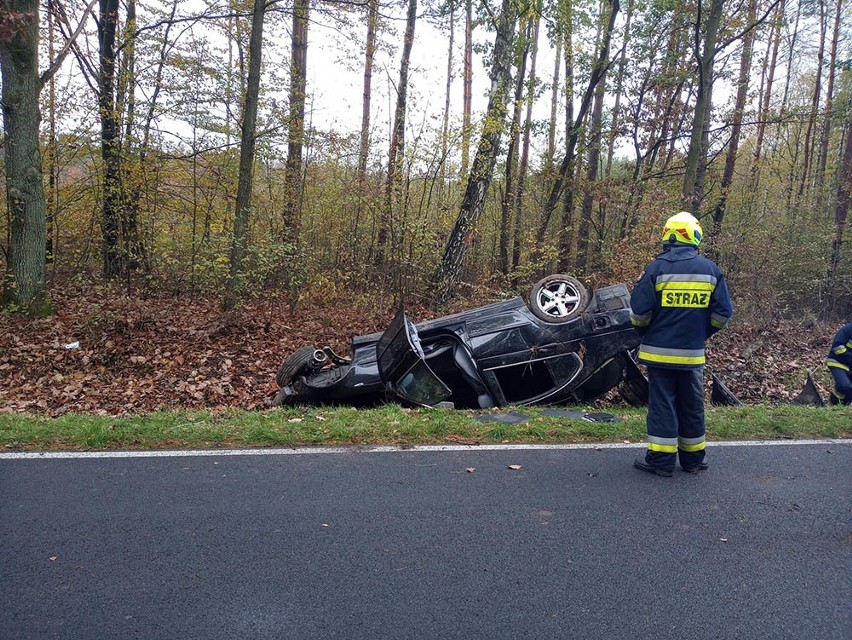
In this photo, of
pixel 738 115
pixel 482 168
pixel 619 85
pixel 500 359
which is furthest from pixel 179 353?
pixel 738 115

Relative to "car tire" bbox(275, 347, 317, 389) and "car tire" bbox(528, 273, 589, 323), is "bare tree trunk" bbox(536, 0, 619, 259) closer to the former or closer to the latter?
"car tire" bbox(528, 273, 589, 323)

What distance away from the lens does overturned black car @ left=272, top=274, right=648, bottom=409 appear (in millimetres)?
6496

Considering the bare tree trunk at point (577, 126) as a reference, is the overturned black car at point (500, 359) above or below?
below

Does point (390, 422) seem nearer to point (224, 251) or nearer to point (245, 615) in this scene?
point (245, 615)

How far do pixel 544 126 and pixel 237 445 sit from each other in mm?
14477

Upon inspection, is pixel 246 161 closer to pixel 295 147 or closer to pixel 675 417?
pixel 295 147

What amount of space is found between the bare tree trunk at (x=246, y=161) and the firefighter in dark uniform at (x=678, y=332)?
854 cm

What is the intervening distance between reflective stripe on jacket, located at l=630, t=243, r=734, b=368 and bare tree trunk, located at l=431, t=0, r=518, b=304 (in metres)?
8.46

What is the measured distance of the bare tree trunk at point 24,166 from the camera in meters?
9.69

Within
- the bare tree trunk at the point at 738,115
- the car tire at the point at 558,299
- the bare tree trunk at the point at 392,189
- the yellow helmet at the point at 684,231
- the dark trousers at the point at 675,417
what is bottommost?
the dark trousers at the point at 675,417

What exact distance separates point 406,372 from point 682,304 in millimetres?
3045

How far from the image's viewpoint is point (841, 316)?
17.6 m

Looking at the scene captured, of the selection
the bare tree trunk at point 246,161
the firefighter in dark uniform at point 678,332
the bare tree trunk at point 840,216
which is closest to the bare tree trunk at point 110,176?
the bare tree trunk at point 246,161

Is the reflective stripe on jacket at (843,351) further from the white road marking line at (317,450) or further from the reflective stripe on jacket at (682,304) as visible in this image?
the reflective stripe on jacket at (682,304)
